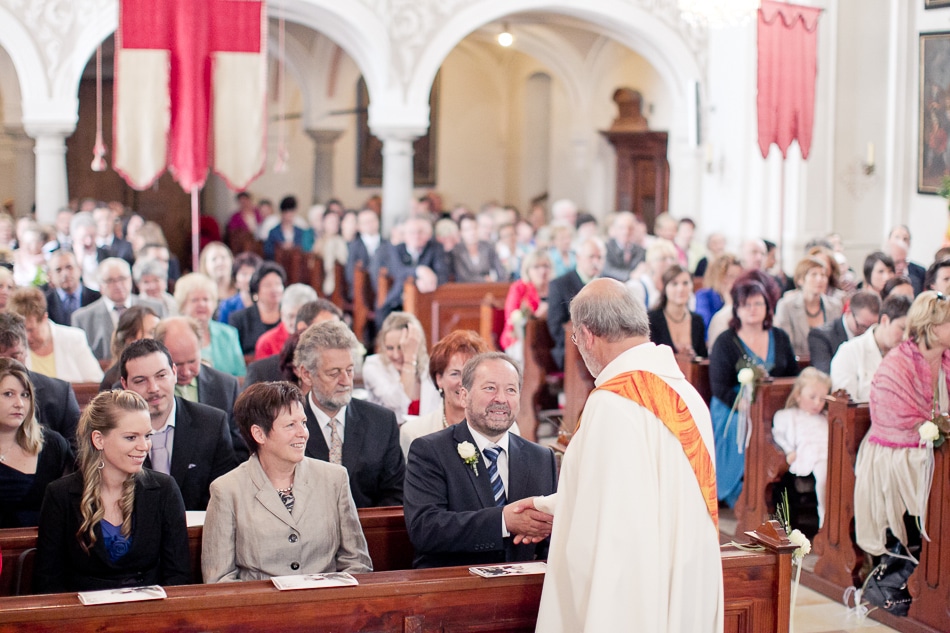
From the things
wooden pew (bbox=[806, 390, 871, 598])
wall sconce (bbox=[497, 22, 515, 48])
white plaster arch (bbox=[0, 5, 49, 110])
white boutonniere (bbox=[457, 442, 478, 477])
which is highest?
wall sconce (bbox=[497, 22, 515, 48])

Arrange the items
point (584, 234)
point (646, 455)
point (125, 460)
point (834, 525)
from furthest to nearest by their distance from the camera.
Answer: point (584, 234)
point (834, 525)
point (125, 460)
point (646, 455)

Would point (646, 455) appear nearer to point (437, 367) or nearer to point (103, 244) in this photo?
point (437, 367)

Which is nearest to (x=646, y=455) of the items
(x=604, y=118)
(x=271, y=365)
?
(x=271, y=365)

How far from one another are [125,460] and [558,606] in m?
1.37

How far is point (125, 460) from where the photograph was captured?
3.67 m

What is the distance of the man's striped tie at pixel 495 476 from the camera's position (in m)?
3.88

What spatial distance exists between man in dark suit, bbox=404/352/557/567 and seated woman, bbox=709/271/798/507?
3021 millimetres

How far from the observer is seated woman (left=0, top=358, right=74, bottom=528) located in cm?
421

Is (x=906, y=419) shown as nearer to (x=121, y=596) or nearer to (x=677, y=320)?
(x=677, y=320)

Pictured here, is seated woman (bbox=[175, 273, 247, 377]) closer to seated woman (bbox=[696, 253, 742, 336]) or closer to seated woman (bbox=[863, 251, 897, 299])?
seated woman (bbox=[696, 253, 742, 336])

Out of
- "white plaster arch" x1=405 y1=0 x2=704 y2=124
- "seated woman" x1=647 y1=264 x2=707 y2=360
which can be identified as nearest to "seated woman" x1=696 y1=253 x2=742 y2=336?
"seated woman" x1=647 y1=264 x2=707 y2=360

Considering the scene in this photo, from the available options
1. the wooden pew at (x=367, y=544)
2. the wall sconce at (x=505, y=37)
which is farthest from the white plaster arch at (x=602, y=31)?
the wooden pew at (x=367, y=544)

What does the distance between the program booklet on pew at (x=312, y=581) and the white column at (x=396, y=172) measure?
370 inches

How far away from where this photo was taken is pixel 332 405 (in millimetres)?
4523
